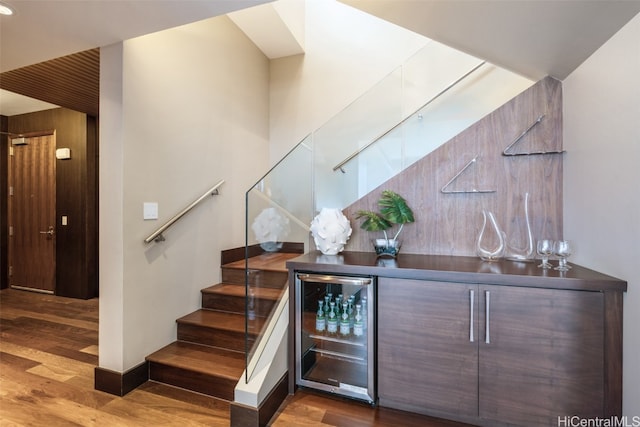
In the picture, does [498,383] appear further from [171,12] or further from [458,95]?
[171,12]

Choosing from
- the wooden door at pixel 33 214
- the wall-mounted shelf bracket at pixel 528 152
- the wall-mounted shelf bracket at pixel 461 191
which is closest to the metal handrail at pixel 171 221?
the wall-mounted shelf bracket at pixel 461 191

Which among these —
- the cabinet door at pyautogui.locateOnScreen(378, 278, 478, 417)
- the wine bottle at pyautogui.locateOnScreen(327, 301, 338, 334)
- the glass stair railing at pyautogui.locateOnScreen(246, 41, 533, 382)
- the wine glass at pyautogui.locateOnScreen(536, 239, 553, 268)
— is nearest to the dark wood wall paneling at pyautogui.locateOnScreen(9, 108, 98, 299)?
the glass stair railing at pyautogui.locateOnScreen(246, 41, 533, 382)

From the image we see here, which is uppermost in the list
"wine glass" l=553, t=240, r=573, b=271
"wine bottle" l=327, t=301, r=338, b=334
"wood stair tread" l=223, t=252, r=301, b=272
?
"wine glass" l=553, t=240, r=573, b=271

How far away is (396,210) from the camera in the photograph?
215 cm

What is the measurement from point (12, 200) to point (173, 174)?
438cm

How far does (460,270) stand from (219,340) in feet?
6.22

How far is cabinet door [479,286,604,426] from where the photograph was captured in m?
1.46

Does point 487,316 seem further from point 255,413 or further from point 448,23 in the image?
point 448,23

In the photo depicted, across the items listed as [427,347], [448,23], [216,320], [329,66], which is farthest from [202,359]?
[329,66]

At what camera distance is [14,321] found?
132 inches

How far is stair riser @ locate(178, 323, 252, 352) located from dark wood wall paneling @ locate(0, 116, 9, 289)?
14.6 ft

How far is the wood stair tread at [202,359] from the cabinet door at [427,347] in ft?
3.44

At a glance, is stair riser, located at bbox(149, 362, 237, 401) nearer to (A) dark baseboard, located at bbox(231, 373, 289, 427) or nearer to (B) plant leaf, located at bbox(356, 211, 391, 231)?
(A) dark baseboard, located at bbox(231, 373, 289, 427)

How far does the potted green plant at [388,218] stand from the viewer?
2.14 m
